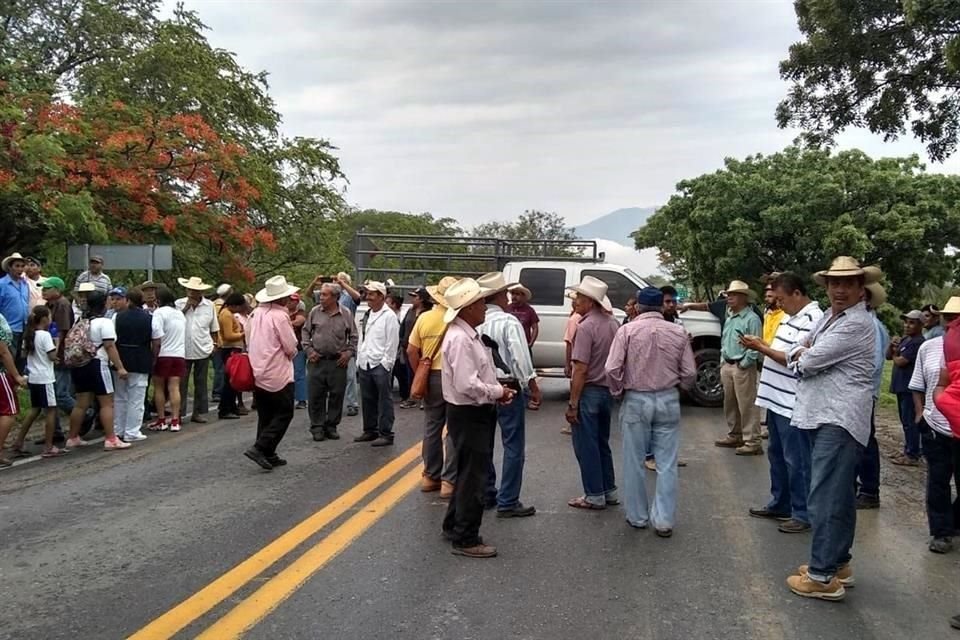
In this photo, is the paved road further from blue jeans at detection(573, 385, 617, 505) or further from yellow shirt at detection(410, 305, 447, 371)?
yellow shirt at detection(410, 305, 447, 371)

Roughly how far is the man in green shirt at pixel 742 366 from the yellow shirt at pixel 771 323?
0.45 meters

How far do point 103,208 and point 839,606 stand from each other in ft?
43.3

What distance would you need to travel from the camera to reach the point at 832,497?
452 centimetres

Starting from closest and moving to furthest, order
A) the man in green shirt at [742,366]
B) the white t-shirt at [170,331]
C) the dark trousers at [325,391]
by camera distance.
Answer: the man in green shirt at [742,366] → the dark trousers at [325,391] → the white t-shirt at [170,331]

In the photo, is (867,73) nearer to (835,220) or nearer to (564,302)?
(564,302)

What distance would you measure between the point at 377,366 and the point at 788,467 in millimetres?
4476

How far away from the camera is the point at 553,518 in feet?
19.9

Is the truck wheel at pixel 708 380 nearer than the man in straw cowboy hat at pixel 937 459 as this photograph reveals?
No

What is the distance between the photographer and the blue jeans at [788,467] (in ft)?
18.4

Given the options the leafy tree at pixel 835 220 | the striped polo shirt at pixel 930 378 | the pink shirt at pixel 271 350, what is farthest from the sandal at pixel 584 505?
the leafy tree at pixel 835 220

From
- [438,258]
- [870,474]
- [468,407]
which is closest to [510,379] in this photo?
[468,407]

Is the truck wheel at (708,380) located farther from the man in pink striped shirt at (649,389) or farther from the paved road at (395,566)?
the man in pink striped shirt at (649,389)

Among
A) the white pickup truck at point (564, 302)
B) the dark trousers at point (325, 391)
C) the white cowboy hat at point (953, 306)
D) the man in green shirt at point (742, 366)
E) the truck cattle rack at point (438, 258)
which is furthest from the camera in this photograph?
the truck cattle rack at point (438, 258)

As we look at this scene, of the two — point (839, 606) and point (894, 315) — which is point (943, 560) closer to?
point (839, 606)
